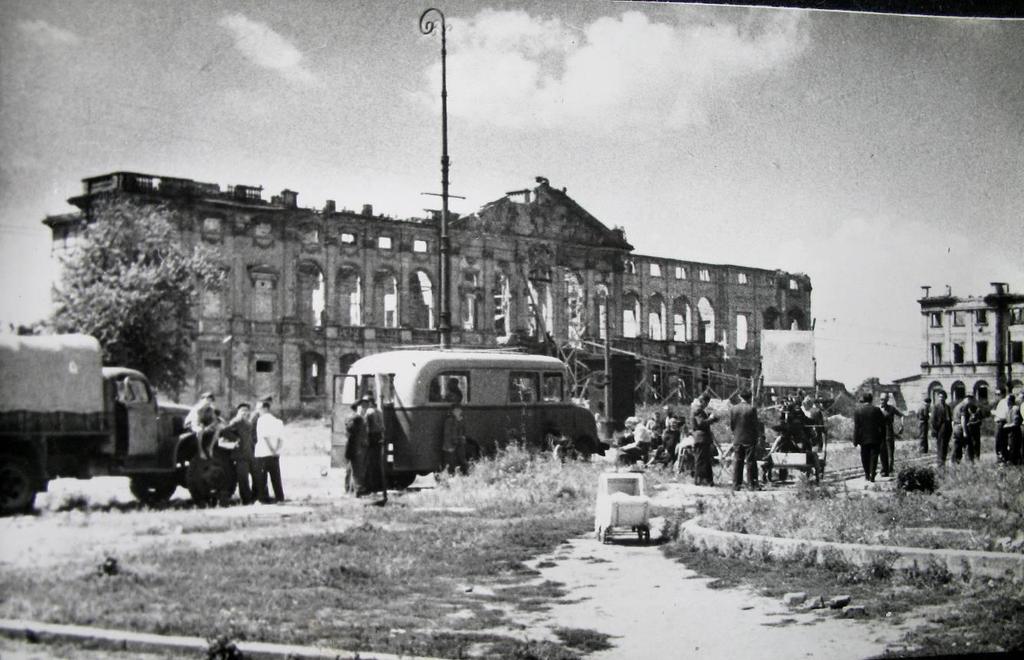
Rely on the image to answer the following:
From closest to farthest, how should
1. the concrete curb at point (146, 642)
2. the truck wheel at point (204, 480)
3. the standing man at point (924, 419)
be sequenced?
the concrete curb at point (146, 642), the truck wheel at point (204, 480), the standing man at point (924, 419)

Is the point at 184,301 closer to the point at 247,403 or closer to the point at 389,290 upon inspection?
the point at 247,403

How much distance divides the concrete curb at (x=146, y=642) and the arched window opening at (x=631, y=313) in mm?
4921

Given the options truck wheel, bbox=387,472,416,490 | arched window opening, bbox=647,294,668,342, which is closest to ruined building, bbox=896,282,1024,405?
arched window opening, bbox=647,294,668,342

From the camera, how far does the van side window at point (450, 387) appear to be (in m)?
9.60

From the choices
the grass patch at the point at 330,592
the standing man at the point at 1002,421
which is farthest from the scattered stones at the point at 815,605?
the standing man at the point at 1002,421

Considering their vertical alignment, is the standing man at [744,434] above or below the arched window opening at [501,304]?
below

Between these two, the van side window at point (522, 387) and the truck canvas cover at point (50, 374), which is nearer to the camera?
the truck canvas cover at point (50, 374)

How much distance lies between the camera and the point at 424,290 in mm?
7559

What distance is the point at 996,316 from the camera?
8383 millimetres

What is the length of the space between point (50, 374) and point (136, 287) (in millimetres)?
606

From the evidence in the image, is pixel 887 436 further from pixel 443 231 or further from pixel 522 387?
pixel 443 231

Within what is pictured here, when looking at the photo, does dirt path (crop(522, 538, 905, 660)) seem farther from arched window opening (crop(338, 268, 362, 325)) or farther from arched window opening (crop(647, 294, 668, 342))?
arched window opening (crop(647, 294, 668, 342))

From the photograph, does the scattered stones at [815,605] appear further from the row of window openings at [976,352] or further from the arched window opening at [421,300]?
the row of window openings at [976,352]

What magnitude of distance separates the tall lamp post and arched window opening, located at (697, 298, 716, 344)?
80.2 inches
